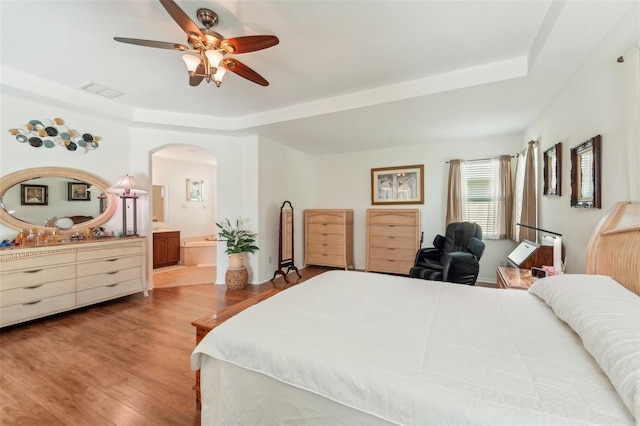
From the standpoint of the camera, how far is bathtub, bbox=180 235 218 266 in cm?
572

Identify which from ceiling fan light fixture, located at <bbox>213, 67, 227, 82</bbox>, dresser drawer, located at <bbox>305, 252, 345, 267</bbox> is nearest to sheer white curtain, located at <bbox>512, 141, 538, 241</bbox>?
dresser drawer, located at <bbox>305, 252, 345, 267</bbox>

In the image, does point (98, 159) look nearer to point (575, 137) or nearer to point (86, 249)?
point (86, 249)

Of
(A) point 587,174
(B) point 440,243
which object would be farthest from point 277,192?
(A) point 587,174

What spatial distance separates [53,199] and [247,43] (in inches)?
132

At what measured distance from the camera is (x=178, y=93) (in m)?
3.08

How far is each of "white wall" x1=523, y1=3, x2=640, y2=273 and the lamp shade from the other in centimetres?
470

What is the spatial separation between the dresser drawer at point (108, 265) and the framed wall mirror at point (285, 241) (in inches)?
79.9

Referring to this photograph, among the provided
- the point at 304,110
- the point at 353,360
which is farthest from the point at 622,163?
the point at 304,110

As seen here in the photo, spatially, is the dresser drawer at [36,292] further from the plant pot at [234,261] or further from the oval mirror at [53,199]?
the plant pot at [234,261]

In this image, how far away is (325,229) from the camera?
4949mm

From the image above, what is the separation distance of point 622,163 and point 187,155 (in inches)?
270

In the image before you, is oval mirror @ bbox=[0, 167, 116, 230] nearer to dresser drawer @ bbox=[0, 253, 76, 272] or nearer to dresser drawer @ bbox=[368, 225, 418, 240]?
dresser drawer @ bbox=[0, 253, 76, 272]

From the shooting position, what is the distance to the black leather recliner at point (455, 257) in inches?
105

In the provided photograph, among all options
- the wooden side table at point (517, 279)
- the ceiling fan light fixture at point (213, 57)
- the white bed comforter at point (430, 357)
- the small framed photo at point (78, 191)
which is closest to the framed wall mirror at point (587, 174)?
the wooden side table at point (517, 279)
